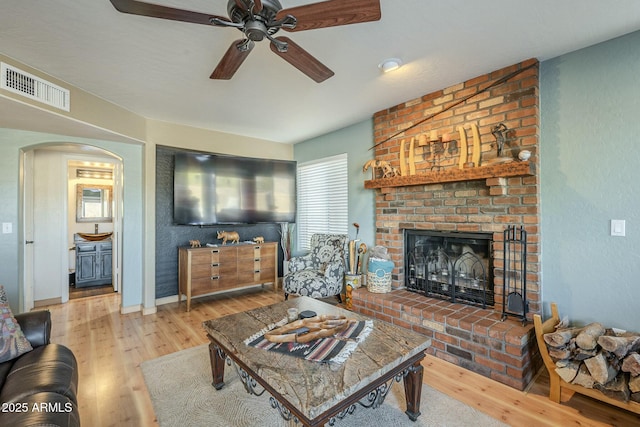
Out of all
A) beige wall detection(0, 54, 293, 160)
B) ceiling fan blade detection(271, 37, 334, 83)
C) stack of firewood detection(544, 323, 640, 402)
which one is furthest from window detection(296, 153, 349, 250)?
stack of firewood detection(544, 323, 640, 402)

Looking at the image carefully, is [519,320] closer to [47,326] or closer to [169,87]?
[47,326]

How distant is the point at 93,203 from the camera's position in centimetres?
536

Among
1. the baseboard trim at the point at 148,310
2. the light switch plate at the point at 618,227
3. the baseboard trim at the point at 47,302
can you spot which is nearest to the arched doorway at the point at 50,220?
the baseboard trim at the point at 47,302

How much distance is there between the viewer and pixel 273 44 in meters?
1.54

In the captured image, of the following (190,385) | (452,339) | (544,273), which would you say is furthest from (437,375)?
(190,385)

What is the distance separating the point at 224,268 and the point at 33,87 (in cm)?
261

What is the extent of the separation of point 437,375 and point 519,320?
80 centimetres

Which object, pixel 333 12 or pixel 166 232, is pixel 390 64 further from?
pixel 166 232

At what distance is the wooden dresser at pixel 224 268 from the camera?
12.3ft

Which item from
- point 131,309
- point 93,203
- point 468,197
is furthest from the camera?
point 93,203

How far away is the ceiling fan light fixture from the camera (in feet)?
7.55

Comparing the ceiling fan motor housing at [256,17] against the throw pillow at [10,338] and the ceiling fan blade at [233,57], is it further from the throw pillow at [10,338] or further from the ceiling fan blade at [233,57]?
the throw pillow at [10,338]

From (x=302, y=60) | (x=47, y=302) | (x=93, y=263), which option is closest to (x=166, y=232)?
(x=47, y=302)

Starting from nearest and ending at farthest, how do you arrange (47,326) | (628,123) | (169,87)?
(47,326) < (628,123) < (169,87)
